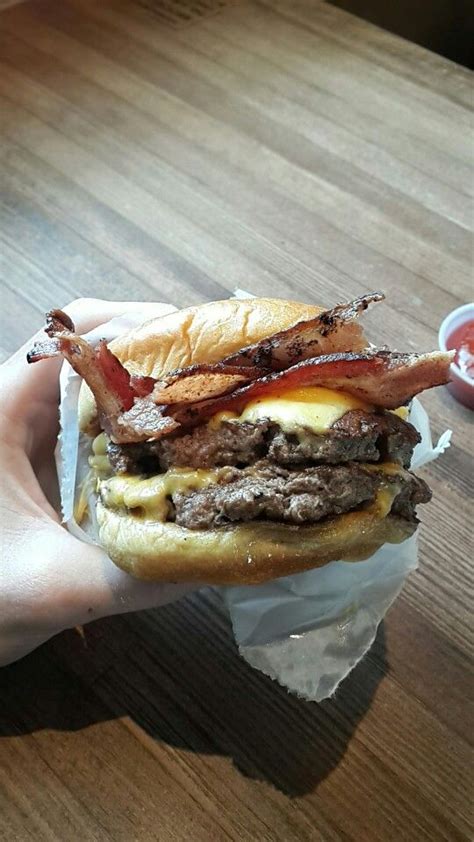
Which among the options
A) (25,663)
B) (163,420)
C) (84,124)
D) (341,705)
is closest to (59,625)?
(25,663)

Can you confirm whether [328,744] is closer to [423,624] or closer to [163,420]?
[423,624]

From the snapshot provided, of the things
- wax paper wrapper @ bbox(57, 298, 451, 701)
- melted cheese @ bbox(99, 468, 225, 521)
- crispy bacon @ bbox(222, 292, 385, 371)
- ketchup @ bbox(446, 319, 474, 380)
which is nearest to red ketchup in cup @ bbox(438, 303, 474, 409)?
ketchup @ bbox(446, 319, 474, 380)

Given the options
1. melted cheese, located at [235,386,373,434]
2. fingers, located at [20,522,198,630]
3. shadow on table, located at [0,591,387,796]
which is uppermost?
melted cheese, located at [235,386,373,434]

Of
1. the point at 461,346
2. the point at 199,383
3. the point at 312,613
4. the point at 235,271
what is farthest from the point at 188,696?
the point at 235,271

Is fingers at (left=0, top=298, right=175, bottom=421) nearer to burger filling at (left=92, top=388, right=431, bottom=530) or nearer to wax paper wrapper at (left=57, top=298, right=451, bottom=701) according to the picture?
wax paper wrapper at (left=57, top=298, right=451, bottom=701)

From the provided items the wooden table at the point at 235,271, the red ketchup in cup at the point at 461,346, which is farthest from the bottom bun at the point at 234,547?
the red ketchup in cup at the point at 461,346
